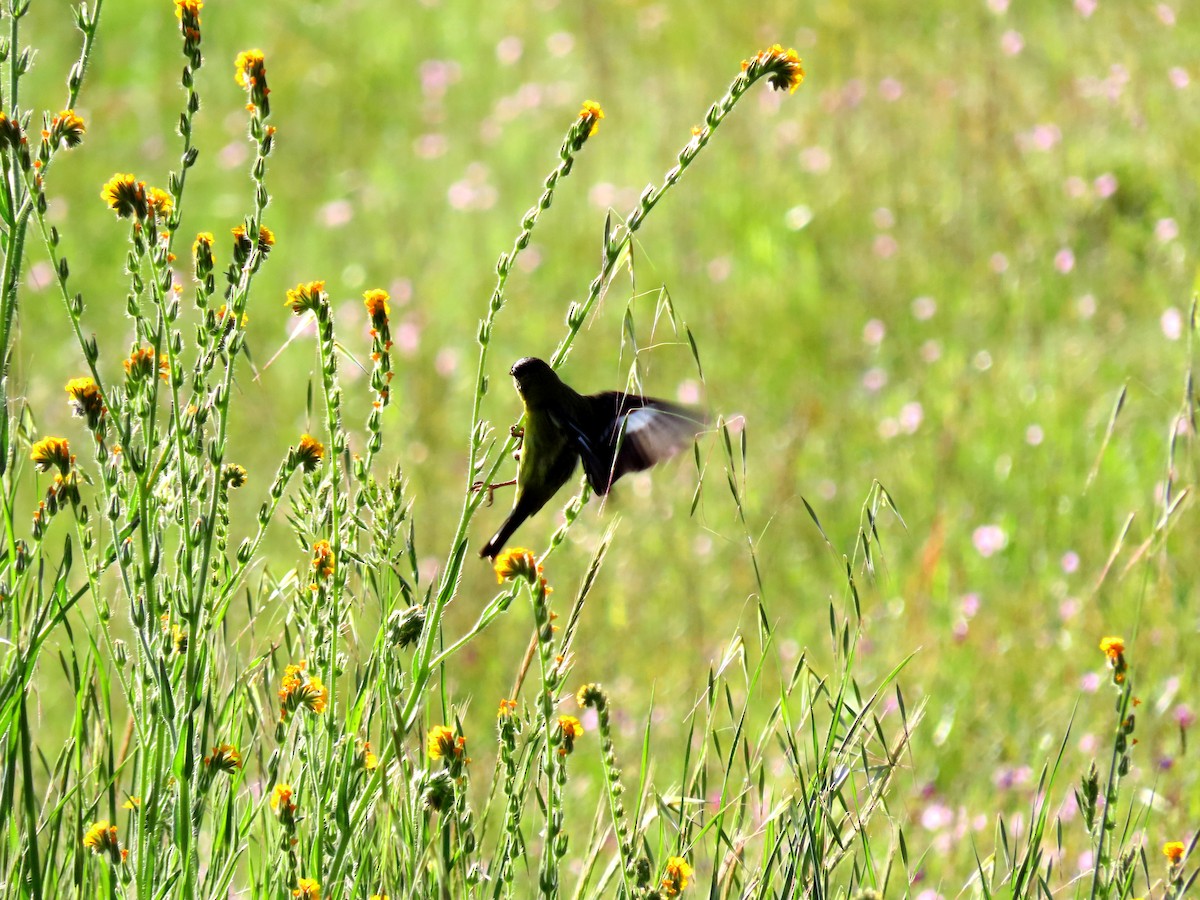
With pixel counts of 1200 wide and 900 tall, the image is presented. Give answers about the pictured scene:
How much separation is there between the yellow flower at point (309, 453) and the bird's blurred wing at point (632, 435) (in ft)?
1.24

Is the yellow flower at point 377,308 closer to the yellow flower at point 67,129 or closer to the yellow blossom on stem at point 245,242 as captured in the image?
the yellow blossom on stem at point 245,242

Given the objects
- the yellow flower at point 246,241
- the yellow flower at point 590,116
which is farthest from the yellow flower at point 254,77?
the yellow flower at point 590,116

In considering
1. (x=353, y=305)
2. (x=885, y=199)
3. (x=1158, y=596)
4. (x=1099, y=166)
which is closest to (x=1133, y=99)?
(x=1099, y=166)

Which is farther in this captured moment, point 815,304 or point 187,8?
point 815,304

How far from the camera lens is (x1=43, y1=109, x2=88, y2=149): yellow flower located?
1.69m

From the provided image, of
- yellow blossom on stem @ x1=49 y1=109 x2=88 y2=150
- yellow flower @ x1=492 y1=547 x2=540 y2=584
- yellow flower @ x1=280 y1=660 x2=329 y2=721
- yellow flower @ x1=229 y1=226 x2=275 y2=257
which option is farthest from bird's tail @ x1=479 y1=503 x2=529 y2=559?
yellow blossom on stem @ x1=49 y1=109 x2=88 y2=150

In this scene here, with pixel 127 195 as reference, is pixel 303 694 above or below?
below

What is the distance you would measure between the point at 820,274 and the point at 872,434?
42.7 inches

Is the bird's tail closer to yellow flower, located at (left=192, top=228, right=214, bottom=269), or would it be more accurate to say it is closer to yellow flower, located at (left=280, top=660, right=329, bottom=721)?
yellow flower, located at (left=280, top=660, right=329, bottom=721)

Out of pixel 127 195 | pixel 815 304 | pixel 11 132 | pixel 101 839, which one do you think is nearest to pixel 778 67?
pixel 127 195

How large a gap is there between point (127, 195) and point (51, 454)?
336 mm

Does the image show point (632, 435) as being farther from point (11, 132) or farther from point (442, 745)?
point (11, 132)

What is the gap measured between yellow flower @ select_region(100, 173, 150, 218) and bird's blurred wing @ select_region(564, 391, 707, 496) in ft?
2.21

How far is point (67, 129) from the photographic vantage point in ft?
5.60
